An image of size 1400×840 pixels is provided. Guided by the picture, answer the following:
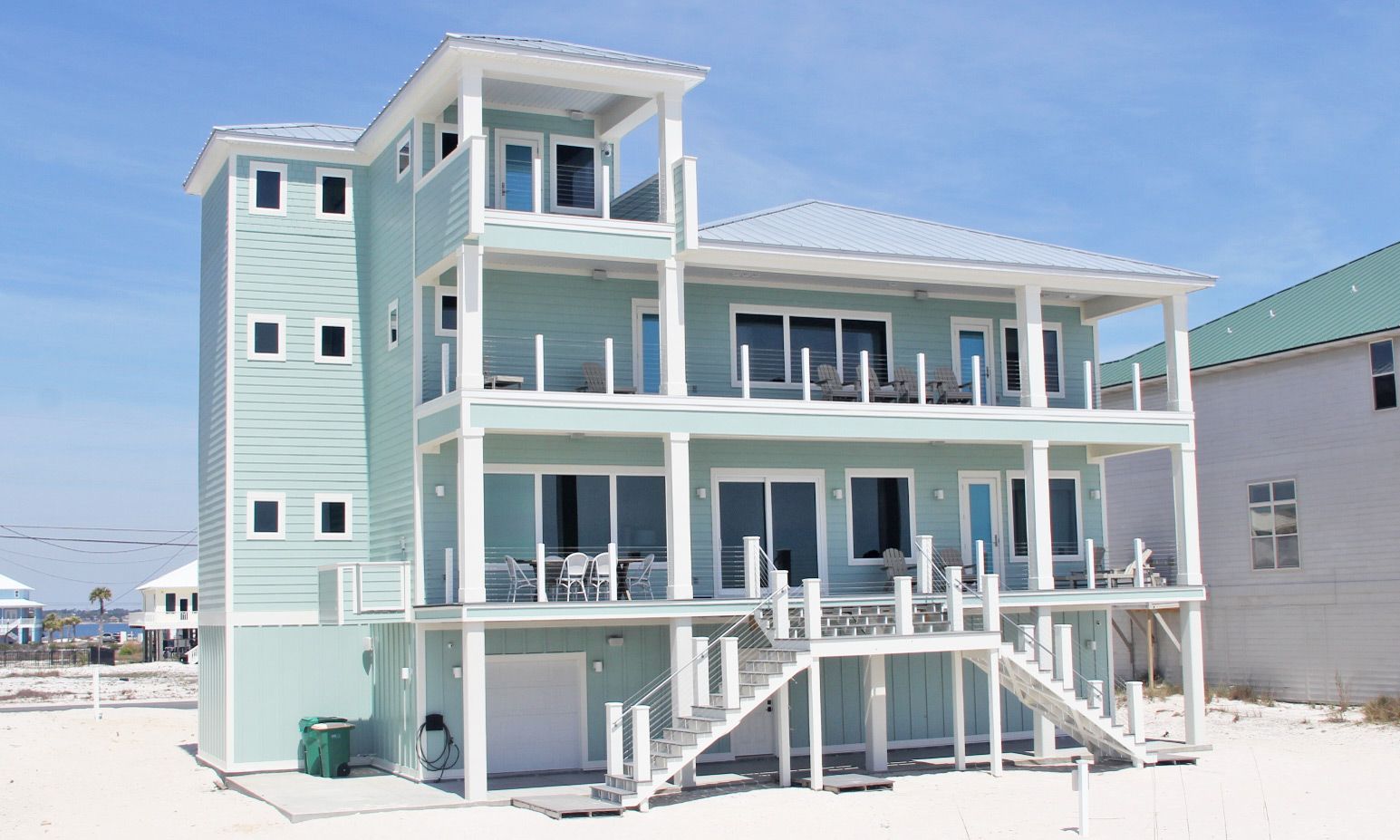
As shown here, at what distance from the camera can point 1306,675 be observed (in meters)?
32.1

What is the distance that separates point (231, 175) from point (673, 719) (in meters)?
12.6

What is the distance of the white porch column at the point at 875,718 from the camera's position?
915 inches

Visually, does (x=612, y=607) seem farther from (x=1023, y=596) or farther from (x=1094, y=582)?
(x=1094, y=582)

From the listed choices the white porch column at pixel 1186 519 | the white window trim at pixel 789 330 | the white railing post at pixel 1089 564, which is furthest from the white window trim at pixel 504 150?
the white porch column at pixel 1186 519

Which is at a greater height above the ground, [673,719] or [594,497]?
[594,497]

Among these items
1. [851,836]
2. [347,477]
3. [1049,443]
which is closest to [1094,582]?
[1049,443]

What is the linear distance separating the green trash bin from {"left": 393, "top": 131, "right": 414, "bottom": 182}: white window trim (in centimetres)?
936

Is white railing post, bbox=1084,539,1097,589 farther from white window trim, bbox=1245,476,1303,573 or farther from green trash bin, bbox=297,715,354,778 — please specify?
green trash bin, bbox=297,715,354,778

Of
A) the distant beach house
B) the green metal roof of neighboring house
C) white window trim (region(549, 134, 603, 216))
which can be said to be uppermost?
white window trim (region(549, 134, 603, 216))

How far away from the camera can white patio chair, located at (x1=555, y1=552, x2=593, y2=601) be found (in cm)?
2280

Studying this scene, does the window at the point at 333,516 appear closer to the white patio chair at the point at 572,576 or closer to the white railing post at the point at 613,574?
the white patio chair at the point at 572,576

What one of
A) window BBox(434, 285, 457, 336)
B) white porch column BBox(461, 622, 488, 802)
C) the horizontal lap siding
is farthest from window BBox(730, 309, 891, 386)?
white porch column BBox(461, 622, 488, 802)

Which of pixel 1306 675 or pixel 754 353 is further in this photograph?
pixel 1306 675

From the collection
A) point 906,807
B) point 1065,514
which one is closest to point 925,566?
point 1065,514
